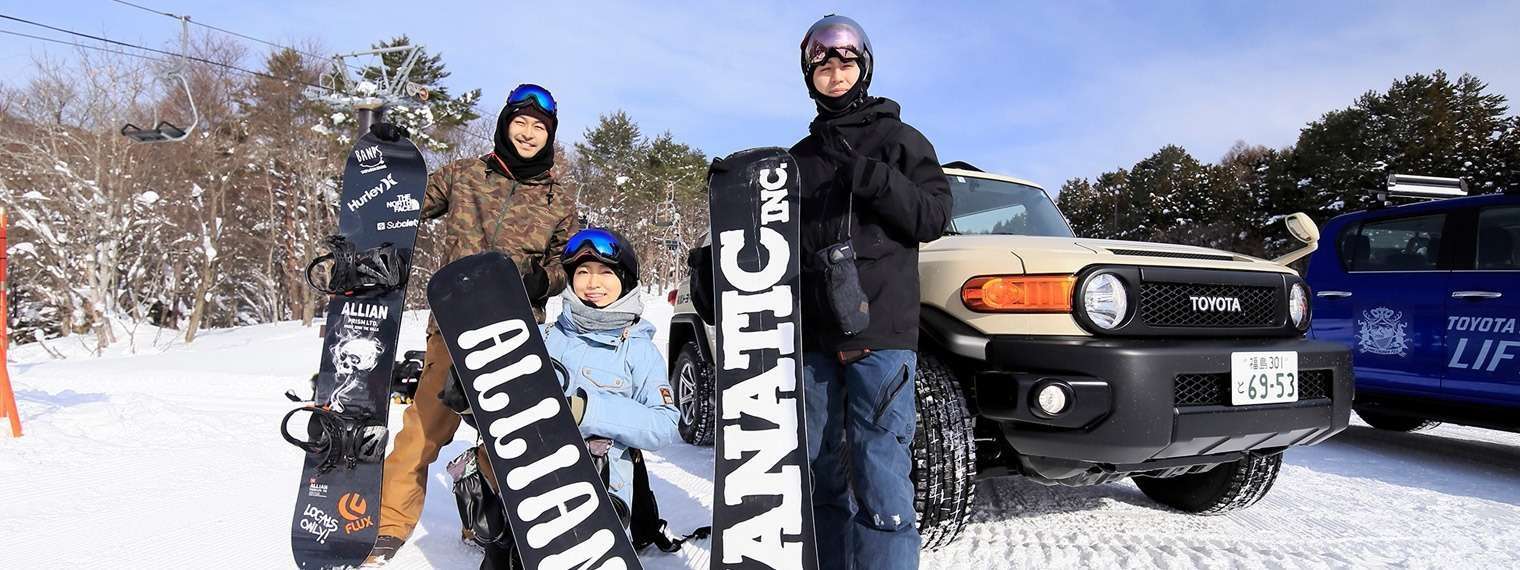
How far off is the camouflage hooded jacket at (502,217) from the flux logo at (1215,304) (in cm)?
222

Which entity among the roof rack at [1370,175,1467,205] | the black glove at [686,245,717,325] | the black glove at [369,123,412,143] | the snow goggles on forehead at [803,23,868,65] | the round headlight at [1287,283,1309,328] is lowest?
the round headlight at [1287,283,1309,328]

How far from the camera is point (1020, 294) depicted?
250 centimetres

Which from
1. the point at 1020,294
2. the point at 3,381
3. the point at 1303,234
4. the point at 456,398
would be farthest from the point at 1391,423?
the point at 3,381

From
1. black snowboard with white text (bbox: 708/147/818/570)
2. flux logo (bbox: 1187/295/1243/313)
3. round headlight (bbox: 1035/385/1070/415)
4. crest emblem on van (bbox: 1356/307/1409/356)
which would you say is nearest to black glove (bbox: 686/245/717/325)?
black snowboard with white text (bbox: 708/147/818/570)

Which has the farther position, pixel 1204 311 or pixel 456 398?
pixel 1204 311

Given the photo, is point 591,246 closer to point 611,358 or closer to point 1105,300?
point 611,358

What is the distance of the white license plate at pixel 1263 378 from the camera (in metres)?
2.41

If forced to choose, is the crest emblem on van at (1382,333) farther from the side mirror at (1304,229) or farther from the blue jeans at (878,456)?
the blue jeans at (878,456)

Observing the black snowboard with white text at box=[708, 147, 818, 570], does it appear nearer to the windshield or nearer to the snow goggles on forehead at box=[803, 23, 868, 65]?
the snow goggles on forehead at box=[803, 23, 868, 65]

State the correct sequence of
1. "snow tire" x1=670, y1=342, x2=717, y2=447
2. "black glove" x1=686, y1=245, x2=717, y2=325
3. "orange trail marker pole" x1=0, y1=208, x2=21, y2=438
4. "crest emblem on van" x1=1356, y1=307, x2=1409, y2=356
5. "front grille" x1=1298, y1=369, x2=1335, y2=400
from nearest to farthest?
"black glove" x1=686, y1=245, x2=717, y2=325
"front grille" x1=1298, y1=369, x2=1335, y2=400
"orange trail marker pole" x1=0, y1=208, x2=21, y2=438
"crest emblem on van" x1=1356, y1=307, x2=1409, y2=356
"snow tire" x1=670, y1=342, x2=717, y2=447

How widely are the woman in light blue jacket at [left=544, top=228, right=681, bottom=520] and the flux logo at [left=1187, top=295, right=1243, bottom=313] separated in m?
1.81

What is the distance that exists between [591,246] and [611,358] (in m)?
0.37

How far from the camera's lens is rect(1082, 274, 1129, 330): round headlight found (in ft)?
8.02

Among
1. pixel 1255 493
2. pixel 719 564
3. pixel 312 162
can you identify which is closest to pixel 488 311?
pixel 719 564
